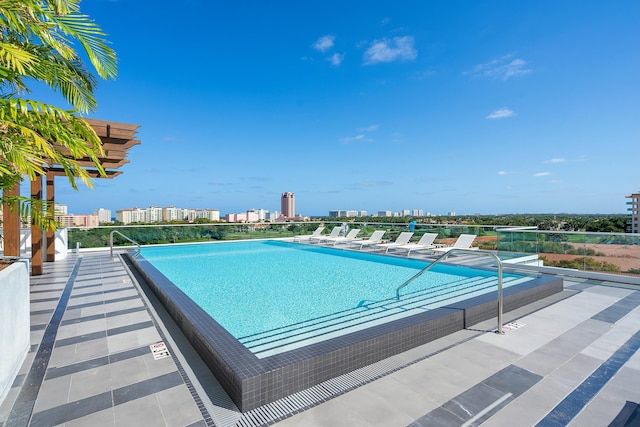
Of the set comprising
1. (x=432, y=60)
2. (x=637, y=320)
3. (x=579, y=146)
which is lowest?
(x=637, y=320)

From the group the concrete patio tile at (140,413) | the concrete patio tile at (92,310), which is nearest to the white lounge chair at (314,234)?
the concrete patio tile at (92,310)

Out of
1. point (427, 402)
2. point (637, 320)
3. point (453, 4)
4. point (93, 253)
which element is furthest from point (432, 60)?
point (93, 253)

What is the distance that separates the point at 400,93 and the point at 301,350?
1642cm

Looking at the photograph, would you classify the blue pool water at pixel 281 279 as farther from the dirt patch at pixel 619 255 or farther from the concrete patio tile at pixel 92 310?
the dirt patch at pixel 619 255

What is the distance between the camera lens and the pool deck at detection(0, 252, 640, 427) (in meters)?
2.22

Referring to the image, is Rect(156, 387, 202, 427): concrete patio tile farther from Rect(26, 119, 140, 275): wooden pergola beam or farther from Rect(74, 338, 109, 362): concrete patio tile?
Rect(26, 119, 140, 275): wooden pergola beam

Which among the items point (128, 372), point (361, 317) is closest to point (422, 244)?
point (361, 317)

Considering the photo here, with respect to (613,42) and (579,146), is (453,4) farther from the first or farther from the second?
(579,146)

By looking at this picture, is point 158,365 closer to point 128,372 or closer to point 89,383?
point 128,372

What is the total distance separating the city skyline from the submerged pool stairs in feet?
8.32

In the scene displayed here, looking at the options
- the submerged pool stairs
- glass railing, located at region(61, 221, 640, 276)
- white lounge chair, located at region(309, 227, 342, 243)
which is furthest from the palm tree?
white lounge chair, located at region(309, 227, 342, 243)

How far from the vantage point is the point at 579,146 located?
17.4 m

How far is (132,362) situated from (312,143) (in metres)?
25.6

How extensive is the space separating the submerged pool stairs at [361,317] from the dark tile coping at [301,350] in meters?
0.51
